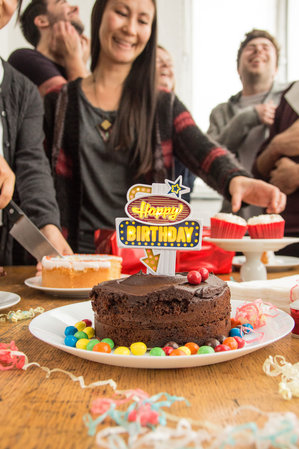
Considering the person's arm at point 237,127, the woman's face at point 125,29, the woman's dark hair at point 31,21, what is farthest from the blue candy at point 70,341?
the person's arm at point 237,127

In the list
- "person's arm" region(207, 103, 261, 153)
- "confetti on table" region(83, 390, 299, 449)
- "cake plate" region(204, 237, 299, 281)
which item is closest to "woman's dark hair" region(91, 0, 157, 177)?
"person's arm" region(207, 103, 261, 153)

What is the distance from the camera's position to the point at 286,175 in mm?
3170

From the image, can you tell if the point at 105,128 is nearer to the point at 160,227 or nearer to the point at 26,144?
the point at 26,144

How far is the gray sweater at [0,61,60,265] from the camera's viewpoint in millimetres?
2227

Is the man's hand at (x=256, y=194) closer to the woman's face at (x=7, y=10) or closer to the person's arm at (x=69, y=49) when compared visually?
the person's arm at (x=69, y=49)

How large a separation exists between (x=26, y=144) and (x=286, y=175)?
75.9 inches

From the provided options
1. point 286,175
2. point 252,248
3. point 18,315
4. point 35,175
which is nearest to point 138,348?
point 18,315

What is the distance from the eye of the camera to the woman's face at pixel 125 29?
9.14 feet

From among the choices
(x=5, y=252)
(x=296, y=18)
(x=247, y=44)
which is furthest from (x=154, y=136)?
(x=296, y=18)

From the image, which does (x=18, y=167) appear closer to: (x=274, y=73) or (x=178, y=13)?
(x=178, y=13)

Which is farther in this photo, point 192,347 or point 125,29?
point 125,29

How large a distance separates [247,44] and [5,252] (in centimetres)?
279

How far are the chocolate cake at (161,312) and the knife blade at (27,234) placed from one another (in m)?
0.75

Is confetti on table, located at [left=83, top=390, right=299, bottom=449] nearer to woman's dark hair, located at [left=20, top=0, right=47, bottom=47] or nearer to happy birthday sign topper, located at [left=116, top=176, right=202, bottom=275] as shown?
happy birthday sign topper, located at [left=116, top=176, right=202, bottom=275]
